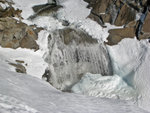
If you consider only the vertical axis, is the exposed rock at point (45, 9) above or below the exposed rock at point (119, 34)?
above

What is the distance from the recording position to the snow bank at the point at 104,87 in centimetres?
922

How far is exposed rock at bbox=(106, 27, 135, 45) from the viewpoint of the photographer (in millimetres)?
11023

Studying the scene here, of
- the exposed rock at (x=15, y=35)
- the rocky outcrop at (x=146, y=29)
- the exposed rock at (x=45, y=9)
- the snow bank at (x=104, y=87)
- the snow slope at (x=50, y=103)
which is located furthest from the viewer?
the exposed rock at (x=45, y=9)

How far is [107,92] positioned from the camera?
30.6 feet

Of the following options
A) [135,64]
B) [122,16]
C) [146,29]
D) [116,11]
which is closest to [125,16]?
[122,16]

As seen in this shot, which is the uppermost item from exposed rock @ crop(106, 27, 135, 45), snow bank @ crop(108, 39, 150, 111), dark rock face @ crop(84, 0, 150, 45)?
dark rock face @ crop(84, 0, 150, 45)

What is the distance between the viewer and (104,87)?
9.50 meters

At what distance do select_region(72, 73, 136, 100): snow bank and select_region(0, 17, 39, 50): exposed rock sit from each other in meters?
2.90

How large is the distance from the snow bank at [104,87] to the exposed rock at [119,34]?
2.11 m

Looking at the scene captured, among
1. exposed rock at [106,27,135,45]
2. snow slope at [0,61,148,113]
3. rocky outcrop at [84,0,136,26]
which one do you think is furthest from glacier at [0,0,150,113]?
rocky outcrop at [84,0,136,26]

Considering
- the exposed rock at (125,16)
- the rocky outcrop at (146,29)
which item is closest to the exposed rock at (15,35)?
the exposed rock at (125,16)

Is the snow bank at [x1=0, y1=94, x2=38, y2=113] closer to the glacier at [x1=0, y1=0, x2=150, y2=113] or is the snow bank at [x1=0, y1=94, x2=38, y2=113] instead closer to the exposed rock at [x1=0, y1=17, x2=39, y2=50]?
the glacier at [x1=0, y1=0, x2=150, y2=113]

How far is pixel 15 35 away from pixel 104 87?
4.83 meters

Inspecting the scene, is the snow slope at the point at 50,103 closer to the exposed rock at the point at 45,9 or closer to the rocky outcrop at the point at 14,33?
the rocky outcrop at the point at 14,33
